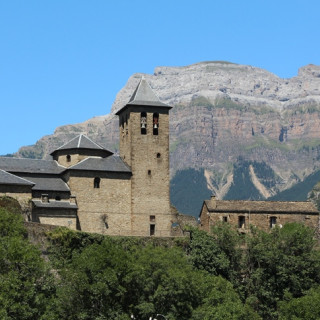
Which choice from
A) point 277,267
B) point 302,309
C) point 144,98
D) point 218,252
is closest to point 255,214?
point 218,252

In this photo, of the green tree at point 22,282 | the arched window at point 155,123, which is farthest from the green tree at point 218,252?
the green tree at point 22,282

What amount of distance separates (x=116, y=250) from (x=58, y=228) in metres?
9.93

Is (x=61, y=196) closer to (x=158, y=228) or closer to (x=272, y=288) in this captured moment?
(x=158, y=228)

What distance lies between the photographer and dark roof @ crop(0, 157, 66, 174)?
299 feet

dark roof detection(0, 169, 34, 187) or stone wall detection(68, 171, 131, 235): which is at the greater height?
dark roof detection(0, 169, 34, 187)

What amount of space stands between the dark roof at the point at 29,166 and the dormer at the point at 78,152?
1.00 meters

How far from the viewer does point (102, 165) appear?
92.1 meters

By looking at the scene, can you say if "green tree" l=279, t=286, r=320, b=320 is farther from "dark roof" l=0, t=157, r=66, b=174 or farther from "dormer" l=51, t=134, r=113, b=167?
"dark roof" l=0, t=157, r=66, b=174

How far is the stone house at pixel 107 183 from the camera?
287ft

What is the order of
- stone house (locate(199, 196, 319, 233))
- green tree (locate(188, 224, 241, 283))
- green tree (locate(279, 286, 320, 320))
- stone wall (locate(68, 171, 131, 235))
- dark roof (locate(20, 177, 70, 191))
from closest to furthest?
green tree (locate(279, 286, 320, 320)) < green tree (locate(188, 224, 241, 283)) < dark roof (locate(20, 177, 70, 191)) < stone wall (locate(68, 171, 131, 235)) < stone house (locate(199, 196, 319, 233))

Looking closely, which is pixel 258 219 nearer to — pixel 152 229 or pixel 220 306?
pixel 152 229

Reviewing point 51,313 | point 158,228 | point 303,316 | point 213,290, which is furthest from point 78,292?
point 158,228

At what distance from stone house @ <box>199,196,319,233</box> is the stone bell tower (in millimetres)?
5358

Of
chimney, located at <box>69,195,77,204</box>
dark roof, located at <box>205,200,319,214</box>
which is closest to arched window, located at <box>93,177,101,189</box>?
chimney, located at <box>69,195,77,204</box>
